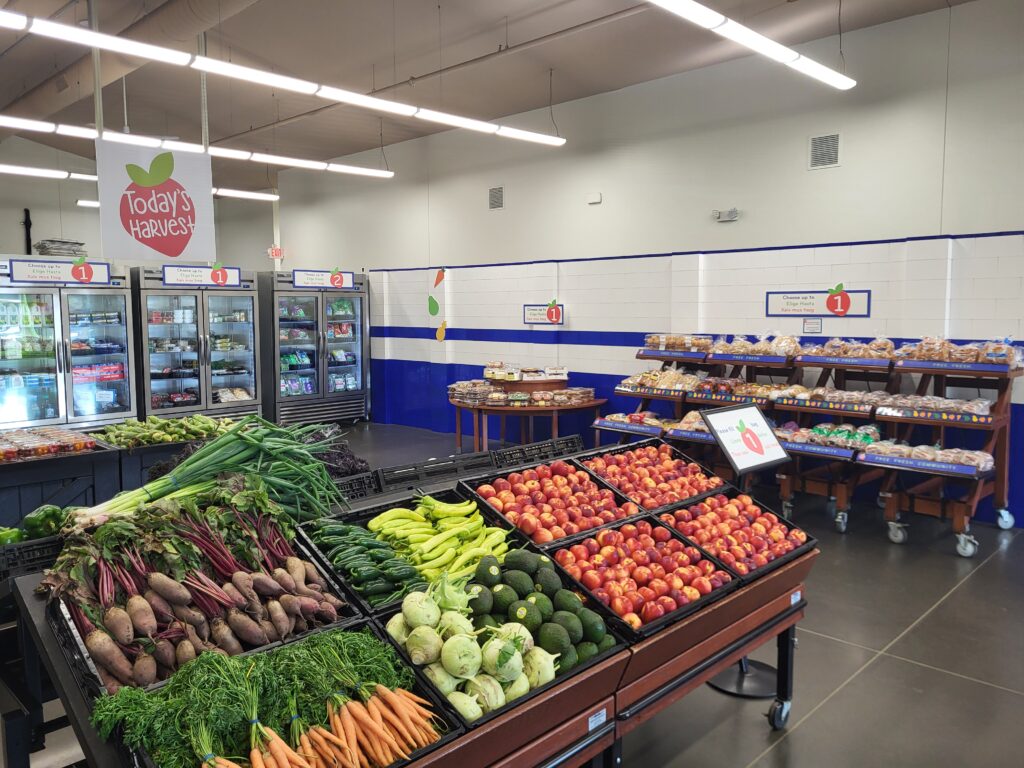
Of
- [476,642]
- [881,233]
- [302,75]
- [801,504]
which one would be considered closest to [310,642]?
[476,642]

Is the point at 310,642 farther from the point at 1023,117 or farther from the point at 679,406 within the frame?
the point at 1023,117

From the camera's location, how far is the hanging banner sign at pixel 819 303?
22.3 ft

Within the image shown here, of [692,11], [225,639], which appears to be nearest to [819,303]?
[692,11]

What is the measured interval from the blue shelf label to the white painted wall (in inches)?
92.1

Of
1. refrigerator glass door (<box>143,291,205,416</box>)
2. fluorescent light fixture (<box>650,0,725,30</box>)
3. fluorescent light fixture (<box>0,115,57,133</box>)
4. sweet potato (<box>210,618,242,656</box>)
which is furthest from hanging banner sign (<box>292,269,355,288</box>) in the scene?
sweet potato (<box>210,618,242,656</box>)

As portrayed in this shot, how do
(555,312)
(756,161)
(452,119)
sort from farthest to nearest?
(555,312) < (756,161) < (452,119)

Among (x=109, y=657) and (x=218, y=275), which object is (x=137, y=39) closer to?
(x=218, y=275)

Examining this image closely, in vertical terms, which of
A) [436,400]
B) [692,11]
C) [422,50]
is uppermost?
[422,50]

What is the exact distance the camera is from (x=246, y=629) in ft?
6.73

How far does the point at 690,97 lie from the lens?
8281 millimetres

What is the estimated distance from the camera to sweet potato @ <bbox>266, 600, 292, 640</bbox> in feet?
6.90

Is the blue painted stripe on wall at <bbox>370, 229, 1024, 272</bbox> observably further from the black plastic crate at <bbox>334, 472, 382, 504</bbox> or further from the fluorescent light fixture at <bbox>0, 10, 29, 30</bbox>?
the fluorescent light fixture at <bbox>0, 10, 29, 30</bbox>

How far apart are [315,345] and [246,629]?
9.51 m

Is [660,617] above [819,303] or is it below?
below
